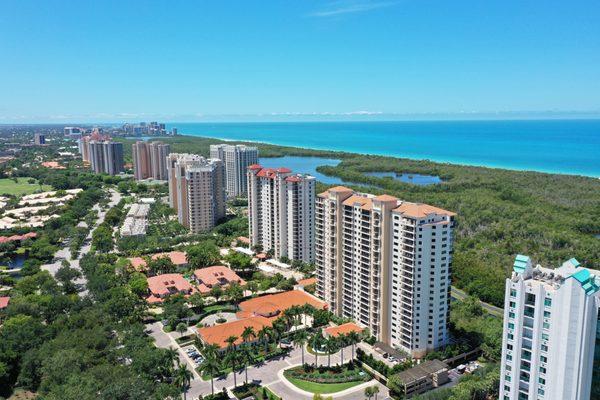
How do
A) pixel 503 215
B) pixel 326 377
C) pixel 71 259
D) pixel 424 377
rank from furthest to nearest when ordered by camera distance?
pixel 503 215 → pixel 71 259 → pixel 326 377 → pixel 424 377

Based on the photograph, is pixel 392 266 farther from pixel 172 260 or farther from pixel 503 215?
pixel 503 215

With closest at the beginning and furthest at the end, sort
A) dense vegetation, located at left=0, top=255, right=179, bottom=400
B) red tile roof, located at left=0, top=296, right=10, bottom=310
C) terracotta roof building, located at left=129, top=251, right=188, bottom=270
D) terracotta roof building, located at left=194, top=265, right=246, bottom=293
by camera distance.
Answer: dense vegetation, located at left=0, top=255, right=179, bottom=400, red tile roof, located at left=0, top=296, right=10, bottom=310, terracotta roof building, located at left=194, top=265, right=246, bottom=293, terracotta roof building, located at left=129, top=251, right=188, bottom=270

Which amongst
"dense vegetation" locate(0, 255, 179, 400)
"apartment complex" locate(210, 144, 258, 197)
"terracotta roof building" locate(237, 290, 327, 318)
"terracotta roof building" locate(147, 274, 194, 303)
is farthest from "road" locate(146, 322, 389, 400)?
"apartment complex" locate(210, 144, 258, 197)

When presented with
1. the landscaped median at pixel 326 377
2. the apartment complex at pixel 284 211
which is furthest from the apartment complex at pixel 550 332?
the apartment complex at pixel 284 211

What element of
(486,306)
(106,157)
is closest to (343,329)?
(486,306)

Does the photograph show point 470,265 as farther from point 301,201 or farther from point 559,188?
point 559,188

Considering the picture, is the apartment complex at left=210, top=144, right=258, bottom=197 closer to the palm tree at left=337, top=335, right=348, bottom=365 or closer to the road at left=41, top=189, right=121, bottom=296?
the road at left=41, top=189, right=121, bottom=296
